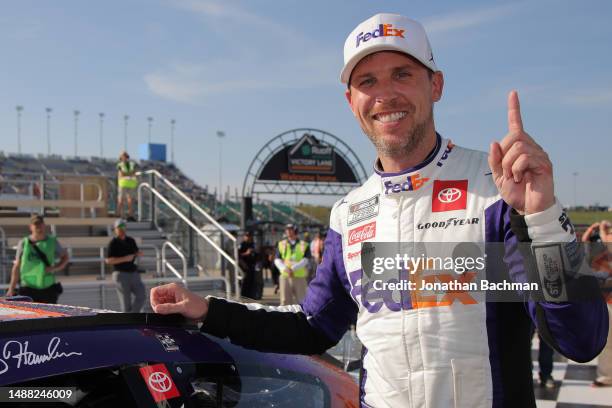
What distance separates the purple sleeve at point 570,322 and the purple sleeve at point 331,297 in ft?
1.82

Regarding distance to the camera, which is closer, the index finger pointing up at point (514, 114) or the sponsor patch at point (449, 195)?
the index finger pointing up at point (514, 114)

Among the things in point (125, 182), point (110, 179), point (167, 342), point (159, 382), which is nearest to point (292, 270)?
point (125, 182)

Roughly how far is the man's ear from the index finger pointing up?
347mm

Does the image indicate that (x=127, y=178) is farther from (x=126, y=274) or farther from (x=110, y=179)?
(x=126, y=274)

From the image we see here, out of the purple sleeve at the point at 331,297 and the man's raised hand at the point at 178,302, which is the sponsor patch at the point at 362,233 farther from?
the man's raised hand at the point at 178,302

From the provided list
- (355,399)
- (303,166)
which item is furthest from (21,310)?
Answer: (303,166)

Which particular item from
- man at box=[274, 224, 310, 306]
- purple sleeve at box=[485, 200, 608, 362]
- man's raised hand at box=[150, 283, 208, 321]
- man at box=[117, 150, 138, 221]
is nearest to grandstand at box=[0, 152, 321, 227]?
man at box=[117, 150, 138, 221]

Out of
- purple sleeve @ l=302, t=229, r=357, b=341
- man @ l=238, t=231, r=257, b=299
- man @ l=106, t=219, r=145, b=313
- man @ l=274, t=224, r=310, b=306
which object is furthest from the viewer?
man @ l=238, t=231, r=257, b=299

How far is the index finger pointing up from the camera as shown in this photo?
1.32 m

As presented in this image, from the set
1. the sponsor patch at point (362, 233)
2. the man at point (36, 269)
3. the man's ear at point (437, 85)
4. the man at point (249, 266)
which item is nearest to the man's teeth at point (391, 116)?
the man's ear at point (437, 85)

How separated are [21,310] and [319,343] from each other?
97 centimetres

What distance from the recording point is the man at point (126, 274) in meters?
7.73

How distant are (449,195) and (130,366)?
36.7 inches

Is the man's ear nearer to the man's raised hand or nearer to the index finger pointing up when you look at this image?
the index finger pointing up
